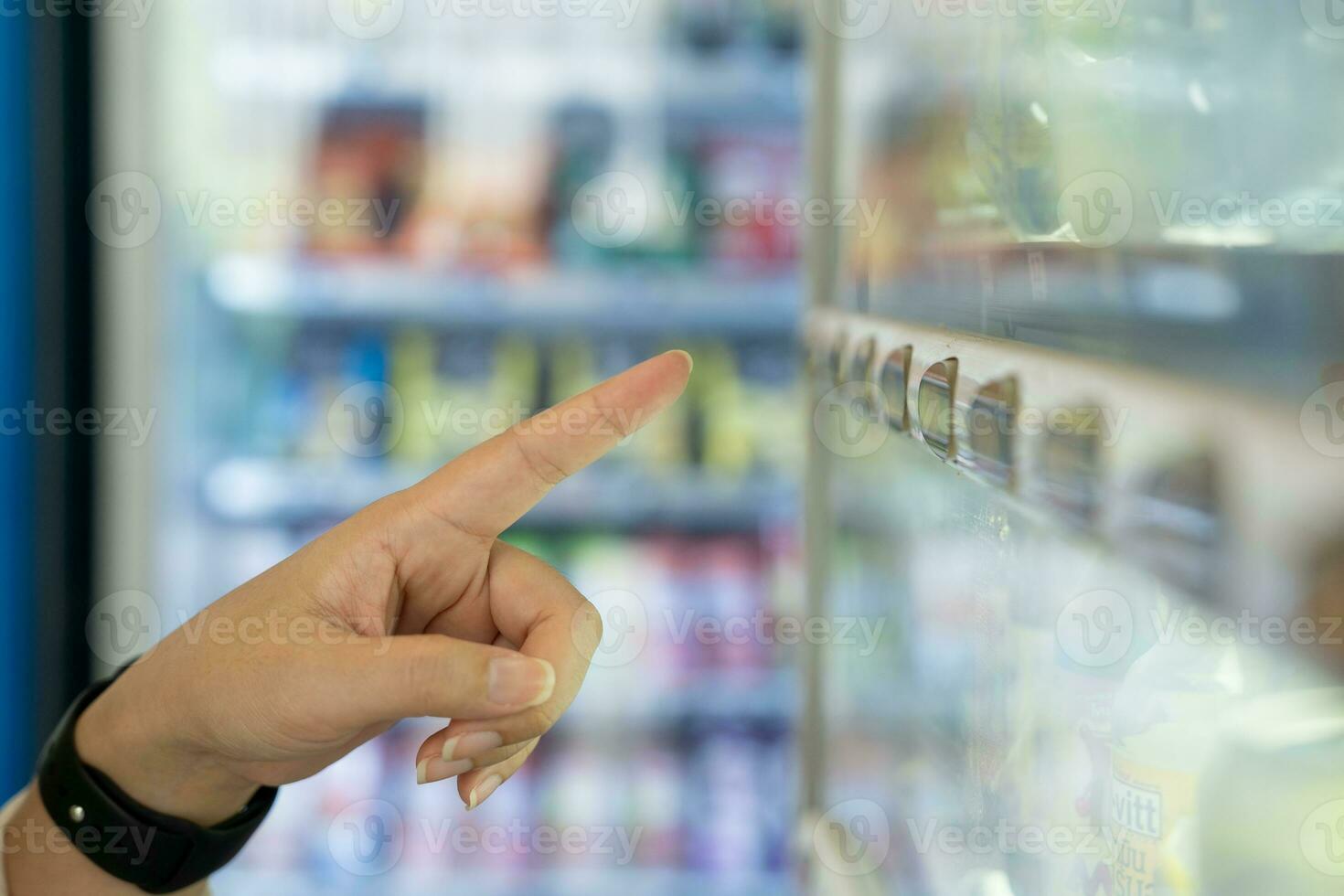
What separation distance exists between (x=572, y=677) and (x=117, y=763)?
311 millimetres

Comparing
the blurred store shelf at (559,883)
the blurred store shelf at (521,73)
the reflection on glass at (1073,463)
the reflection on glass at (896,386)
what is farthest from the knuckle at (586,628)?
the blurred store shelf at (559,883)

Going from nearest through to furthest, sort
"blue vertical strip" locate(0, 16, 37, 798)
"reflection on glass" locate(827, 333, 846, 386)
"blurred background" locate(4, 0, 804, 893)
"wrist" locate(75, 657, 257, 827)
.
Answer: "wrist" locate(75, 657, 257, 827) → "reflection on glass" locate(827, 333, 846, 386) → "blue vertical strip" locate(0, 16, 37, 798) → "blurred background" locate(4, 0, 804, 893)

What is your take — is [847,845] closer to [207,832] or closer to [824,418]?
Result: [824,418]

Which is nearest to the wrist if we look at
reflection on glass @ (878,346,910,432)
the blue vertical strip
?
reflection on glass @ (878,346,910,432)

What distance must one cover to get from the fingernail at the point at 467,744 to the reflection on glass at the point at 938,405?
0.80ft

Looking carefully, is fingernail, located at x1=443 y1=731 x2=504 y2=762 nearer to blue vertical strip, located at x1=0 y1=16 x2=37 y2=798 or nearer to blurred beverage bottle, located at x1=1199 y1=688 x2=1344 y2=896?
blurred beverage bottle, located at x1=1199 y1=688 x2=1344 y2=896

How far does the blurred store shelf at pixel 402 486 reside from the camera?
1893 mm

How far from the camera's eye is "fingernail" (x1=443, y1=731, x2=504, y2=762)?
520 mm

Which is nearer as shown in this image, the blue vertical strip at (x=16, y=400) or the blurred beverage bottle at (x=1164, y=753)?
the blurred beverage bottle at (x=1164, y=753)

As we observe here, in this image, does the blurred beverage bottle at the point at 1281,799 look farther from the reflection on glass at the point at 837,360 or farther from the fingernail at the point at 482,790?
the reflection on glass at the point at 837,360

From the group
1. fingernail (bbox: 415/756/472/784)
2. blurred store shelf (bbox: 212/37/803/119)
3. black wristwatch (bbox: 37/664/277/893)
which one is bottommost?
black wristwatch (bbox: 37/664/277/893)

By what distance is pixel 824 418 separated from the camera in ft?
3.43

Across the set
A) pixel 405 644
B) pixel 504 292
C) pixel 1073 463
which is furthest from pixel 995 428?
pixel 504 292

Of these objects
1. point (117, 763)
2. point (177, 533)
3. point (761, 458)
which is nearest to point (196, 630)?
point (117, 763)
